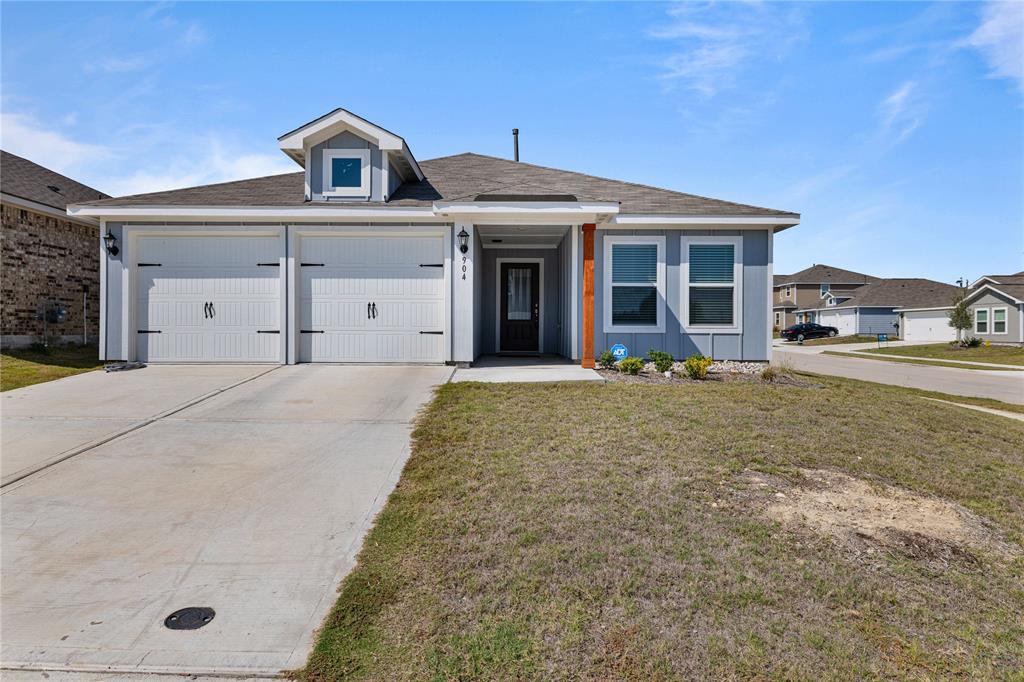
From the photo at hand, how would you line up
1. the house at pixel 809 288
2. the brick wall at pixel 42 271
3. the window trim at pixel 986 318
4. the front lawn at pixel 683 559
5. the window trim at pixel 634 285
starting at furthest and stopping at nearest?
the house at pixel 809 288 → the window trim at pixel 986 318 → the brick wall at pixel 42 271 → the window trim at pixel 634 285 → the front lawn at pixel 683 559

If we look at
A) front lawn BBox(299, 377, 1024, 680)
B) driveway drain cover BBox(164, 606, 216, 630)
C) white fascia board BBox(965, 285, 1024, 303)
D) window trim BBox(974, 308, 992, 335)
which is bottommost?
driveway drain cover BBox(164, 606, 216, 630)

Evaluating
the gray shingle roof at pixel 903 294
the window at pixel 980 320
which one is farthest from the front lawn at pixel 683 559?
Result: the gray shingle roof at pixel 903 294

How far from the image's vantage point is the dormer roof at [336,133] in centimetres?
1066

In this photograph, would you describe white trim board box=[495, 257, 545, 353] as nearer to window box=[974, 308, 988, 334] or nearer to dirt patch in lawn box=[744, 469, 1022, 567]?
dirt patch in lawn box=[744, 469, 1022, 567]

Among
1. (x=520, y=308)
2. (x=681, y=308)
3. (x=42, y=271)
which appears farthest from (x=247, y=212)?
(x=681, y=308)

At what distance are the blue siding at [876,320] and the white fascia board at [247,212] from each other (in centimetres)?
4435

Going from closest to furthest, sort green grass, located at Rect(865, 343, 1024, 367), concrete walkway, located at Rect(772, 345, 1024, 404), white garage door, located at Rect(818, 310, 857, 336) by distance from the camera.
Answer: concrete walkway, located at Rect(772, 345, 1024, 404) → green grass, located at Rect(865, 343, 1024, 367) → white garage door, located at Rect(818, 310, 857, 336)

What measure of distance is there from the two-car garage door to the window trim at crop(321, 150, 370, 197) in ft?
3.70

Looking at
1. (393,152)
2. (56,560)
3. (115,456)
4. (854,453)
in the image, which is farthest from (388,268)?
(854,453)

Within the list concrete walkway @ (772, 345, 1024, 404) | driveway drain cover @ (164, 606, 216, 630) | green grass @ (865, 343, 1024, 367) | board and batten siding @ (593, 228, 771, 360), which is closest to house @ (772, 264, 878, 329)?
green grass @ (865, 343, 1024, 367)

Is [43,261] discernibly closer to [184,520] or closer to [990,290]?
[184,520]

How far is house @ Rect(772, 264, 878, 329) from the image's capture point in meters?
54.7

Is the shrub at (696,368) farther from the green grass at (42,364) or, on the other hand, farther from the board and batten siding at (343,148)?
the green grass at (42,364)

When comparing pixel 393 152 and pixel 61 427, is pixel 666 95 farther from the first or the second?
pixel 61 427
